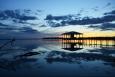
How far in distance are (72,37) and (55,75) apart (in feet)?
206

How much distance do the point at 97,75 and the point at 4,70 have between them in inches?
302

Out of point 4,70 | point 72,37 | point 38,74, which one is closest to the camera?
point 38,74

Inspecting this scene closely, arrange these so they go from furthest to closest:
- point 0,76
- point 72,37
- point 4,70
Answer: point 72,37, point 4,70, point 0,76

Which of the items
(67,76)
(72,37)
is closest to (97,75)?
(67,76)

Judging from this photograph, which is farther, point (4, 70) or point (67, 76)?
point (4, 70)

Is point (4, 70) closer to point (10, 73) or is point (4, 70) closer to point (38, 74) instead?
point (10, 73)

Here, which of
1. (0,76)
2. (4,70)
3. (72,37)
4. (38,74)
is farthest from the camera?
(72,37)

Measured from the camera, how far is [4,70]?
1705 centimetres

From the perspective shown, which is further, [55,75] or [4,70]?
[4,70]

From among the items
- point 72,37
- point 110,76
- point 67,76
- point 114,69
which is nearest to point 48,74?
point 67,76

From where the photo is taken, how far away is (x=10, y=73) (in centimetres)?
1597

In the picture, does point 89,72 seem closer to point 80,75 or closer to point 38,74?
point 80,75

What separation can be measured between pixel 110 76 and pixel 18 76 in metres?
6.83

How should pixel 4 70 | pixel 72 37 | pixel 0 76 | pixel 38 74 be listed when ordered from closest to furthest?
pixel 0 76
pixel 38 74
pixel 4 70
pixel 72 37
